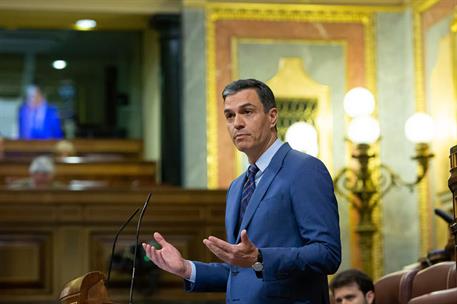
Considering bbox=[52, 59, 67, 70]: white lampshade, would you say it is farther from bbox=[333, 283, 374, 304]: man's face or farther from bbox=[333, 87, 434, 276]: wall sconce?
bbox=[333, 283, 374, 304]: man's face

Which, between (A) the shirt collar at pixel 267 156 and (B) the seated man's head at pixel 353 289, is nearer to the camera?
(A) the shirt collar at pixel 267 156

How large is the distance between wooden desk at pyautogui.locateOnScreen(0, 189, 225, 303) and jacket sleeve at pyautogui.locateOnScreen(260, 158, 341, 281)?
5.70m

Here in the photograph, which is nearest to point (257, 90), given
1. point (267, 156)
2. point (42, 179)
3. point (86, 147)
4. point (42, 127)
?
point (267, 156)

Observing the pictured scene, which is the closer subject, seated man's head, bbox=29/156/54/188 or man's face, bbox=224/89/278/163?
man's face, bbox=224/89/278/163

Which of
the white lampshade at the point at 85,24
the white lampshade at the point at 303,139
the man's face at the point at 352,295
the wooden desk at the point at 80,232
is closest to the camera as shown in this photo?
the man's face at the point at 352,295

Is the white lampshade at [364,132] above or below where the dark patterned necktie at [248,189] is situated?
above

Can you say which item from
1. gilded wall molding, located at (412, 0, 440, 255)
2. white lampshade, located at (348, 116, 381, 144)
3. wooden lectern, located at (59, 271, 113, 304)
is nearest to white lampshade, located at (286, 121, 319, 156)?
white lampshade, located at (348, 116, 381, 144)

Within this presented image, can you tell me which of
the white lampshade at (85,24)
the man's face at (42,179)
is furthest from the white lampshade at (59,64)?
the man's face at (42,179)

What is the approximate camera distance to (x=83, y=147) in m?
15.8

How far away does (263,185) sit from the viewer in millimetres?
3883

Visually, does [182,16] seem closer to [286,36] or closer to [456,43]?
[286,36]

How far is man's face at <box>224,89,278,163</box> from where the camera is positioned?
12.6ft

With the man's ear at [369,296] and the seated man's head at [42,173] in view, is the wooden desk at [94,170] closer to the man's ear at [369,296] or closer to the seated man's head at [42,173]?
the seated man's head at [42,173]

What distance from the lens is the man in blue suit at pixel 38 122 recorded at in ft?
53.8
